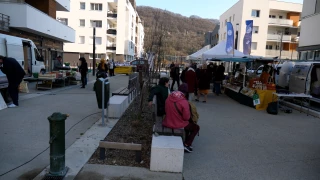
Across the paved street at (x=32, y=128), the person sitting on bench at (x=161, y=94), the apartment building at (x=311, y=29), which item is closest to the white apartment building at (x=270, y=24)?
the apartment building at (x=311, y=29)

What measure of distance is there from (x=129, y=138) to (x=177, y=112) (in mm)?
1401

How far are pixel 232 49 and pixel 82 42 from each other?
40.1 metres

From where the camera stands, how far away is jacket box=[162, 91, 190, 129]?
500 centimetres

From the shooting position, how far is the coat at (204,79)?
1200cm

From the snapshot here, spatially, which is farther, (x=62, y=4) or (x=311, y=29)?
(x=62, y=4)

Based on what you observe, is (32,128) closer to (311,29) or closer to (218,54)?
(218,54)

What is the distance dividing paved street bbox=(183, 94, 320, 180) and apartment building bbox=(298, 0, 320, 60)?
10912 mm

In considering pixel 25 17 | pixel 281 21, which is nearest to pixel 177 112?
pixel 25 17

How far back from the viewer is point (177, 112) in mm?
5066

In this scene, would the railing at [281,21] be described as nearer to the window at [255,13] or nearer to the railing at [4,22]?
the window at [255,13]

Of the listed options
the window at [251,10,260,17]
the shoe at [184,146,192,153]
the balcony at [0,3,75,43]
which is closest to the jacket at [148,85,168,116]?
the shoe at [184,146,192,153]

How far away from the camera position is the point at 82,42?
49594 mm

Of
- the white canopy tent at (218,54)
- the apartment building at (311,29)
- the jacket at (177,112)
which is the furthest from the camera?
the apartment building at (311,29)

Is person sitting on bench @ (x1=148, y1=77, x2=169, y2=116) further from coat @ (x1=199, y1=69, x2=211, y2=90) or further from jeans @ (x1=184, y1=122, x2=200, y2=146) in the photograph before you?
coat @ (x1=199, y1=69, x2=211, y2=90)
